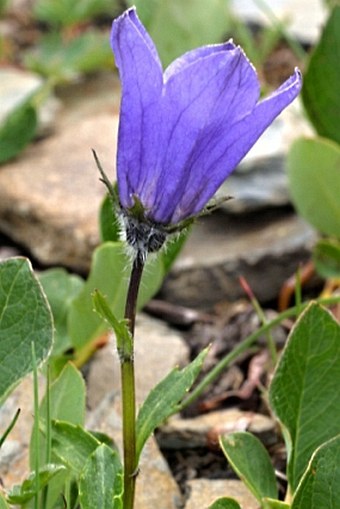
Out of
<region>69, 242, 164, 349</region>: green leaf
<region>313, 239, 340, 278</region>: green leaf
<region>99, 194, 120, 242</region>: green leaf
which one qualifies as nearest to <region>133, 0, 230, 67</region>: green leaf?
<region>313, 239, 340, 278</region>: green leaf

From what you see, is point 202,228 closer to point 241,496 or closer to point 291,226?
point 291,226

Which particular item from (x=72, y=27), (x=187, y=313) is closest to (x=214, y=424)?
(x=187, y=313)

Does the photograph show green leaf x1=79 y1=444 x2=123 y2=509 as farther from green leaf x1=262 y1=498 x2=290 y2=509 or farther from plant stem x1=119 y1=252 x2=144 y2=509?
green leaf x1=262 y1=498 x2=290 y2=509

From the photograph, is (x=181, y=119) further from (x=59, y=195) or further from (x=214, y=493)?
(x=59, y=195)

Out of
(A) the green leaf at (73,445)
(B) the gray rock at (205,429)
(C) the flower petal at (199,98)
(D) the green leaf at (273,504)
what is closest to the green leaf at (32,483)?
(A) the green leaf at (73,445)

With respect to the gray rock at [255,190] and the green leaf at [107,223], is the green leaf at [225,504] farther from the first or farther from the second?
the gray rock at [255,190]

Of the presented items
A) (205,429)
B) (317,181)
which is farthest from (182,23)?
(205,429)
